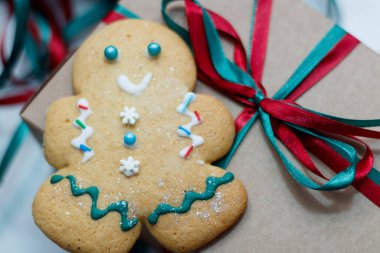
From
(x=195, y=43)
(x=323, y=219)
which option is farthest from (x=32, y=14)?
(x=323, y=219)

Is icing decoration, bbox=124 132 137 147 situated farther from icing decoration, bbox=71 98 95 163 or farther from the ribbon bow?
the ribbon bow

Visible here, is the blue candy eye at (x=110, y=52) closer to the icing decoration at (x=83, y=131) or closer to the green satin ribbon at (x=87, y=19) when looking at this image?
the icing decoration at (x=83, y=131)

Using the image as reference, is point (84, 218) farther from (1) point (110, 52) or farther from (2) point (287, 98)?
(2) point (287, 98)

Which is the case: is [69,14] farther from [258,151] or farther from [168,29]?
[258,151]

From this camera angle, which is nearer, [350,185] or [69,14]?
[350,185]

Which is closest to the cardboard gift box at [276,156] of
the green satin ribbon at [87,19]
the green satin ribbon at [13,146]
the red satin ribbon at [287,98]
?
the red satin ribbon at [287,98]

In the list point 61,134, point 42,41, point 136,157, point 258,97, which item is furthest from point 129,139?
point 42,41
